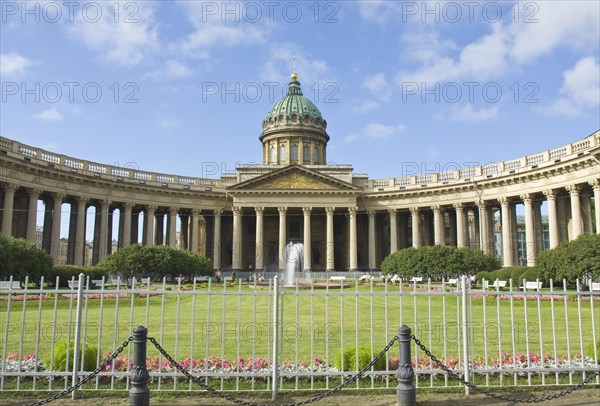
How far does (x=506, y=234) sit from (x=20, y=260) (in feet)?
144

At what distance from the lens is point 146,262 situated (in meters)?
39.8

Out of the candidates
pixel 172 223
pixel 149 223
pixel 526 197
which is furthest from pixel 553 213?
pixel 149 223

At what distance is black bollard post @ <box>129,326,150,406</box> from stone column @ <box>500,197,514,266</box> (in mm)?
49620

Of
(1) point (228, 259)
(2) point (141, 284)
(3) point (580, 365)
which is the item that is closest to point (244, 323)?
(3) point (580, 365)

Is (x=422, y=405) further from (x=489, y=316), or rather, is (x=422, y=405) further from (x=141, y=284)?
(x=141, y=284)

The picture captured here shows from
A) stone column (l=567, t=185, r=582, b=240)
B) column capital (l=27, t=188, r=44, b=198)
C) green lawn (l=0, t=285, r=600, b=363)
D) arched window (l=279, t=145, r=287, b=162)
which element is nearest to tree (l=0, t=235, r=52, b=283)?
green lawn (l=0, t=285, r=600, b=363)

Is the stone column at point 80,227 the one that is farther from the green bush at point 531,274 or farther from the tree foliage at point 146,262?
the green bush at point 531,274

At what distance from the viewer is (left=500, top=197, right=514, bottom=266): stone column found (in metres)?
52.3

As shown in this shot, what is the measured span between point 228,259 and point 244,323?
2158 inches

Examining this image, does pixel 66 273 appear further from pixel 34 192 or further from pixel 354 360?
pixel 354 360

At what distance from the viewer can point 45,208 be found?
177 ft

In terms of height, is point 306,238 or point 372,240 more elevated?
point 306,238

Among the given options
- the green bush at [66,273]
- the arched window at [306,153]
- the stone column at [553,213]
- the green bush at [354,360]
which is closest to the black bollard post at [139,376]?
the green bush at [354,360]

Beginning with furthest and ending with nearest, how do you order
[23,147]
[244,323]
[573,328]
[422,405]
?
[23,147] < [244,323] < [573,328] < [422,405]
